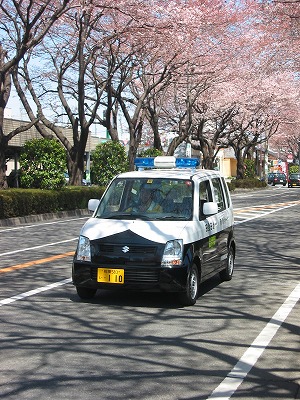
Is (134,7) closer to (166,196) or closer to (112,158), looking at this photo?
(112,158)

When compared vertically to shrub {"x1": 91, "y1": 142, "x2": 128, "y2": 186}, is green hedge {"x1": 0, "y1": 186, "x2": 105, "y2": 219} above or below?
below

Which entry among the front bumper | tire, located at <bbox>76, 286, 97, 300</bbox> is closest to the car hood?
the front bumper

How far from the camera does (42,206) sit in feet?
89.4

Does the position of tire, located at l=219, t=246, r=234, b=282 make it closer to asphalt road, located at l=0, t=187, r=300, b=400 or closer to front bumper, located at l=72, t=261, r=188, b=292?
asphalt road, located at l=0, t=187, r=300, b=400

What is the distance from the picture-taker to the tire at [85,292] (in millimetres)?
9113

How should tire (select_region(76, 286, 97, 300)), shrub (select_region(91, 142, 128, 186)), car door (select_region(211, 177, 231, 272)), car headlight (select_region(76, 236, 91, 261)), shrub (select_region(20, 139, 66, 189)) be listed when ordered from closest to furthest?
car headlight (select_region(76, 236, 91, 261)), tire (select_region(76, 286, 97, 300)), car door (select_region(211, 177, 231, 272)), shrub (select_region(20, 139, 66, 189)), shrub (select_region(91, 142, 128, 186))

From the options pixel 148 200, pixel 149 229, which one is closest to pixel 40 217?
pixel 148 200

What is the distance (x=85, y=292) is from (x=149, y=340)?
7.42 feet

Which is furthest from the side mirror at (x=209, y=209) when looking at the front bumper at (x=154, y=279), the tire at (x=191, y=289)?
the front bumper at (x=154, y=279)

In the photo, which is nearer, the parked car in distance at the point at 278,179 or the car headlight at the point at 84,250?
the car headlight at the point at 84,250

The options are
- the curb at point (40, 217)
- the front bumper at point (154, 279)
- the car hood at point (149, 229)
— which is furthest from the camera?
the curb at point (40, 217)

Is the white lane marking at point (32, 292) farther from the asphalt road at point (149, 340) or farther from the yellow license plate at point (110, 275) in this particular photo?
the yellow license plate at point (110, 275)

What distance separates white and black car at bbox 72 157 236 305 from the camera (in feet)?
28.1

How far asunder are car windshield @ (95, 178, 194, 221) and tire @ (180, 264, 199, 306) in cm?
74
